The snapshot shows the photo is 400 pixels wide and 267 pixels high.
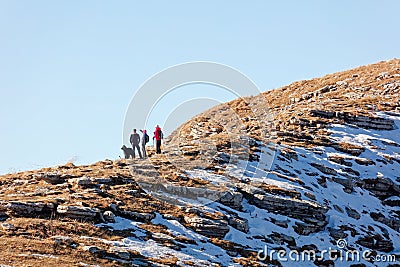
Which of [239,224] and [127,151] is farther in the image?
[127,151]

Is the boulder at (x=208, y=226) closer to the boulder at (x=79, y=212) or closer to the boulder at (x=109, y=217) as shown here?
the boulder at (x=109, y=217)

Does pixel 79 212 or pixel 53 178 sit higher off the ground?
pixel 53 178

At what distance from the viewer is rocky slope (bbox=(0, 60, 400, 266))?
89.4ft

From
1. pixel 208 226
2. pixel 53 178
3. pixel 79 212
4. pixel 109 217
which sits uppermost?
pixel 53 178

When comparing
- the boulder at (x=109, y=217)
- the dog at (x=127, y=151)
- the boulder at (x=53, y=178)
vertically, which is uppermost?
the dog at (x=127, y=151)

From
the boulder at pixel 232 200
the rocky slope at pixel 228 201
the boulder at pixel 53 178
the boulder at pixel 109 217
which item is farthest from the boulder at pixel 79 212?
the boulder at pixel 232 200

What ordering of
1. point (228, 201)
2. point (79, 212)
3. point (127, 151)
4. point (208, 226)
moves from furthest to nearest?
1. point (127, 151)
2. point (228, 201)
3. point (208, 226)
4. point (79, 212)

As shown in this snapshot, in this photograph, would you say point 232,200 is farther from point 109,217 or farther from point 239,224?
point 109,217

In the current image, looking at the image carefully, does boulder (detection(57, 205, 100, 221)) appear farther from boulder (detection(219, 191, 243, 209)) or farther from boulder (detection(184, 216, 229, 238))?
boulder (detection(219, 191, 243, 209))

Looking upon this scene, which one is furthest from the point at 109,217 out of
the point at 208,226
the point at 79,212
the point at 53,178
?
the point at 53,178

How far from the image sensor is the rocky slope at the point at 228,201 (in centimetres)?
2723

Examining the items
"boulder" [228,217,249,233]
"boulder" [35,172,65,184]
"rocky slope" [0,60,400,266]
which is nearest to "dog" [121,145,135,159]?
"rocky slope" [0,60,400,266]

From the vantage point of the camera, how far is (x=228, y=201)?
35469 mm

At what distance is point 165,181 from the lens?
3681cm
